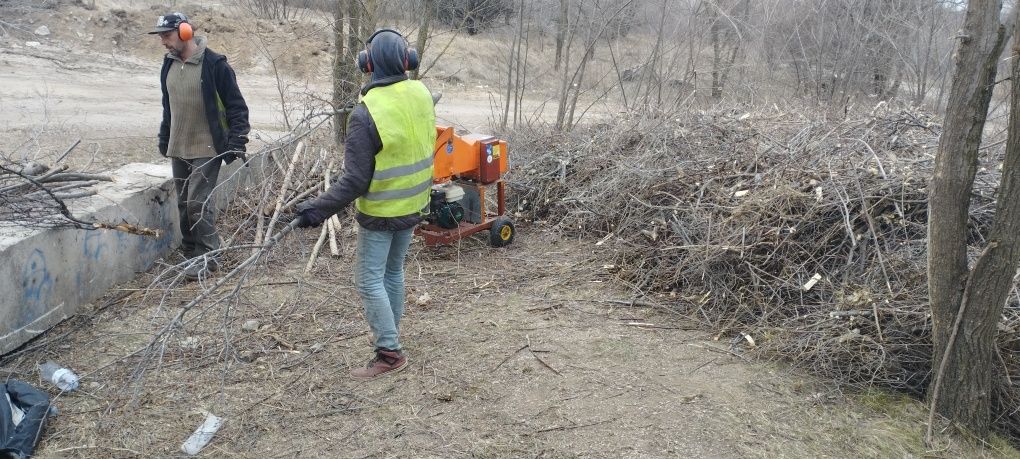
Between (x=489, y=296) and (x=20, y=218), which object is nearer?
(x=20, y=218)

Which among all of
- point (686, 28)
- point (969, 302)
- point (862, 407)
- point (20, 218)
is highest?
point (686, 28)

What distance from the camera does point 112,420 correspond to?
370cm

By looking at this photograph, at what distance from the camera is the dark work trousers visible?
5.55 m

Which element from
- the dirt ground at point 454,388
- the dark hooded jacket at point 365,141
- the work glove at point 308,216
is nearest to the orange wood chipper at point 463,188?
the dirt ground at point 454,388

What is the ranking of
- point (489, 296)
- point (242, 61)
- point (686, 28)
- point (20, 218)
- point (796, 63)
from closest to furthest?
1. point (20, 218)
2. point (489, 296)
3. point (686, 28)
4. point (796, 63)
5. point (242, 61)

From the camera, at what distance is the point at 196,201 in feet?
18.1

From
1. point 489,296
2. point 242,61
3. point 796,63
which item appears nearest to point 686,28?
point 796,63

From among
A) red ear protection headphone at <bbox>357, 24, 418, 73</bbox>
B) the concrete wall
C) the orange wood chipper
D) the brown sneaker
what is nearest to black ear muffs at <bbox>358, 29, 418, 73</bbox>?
red ear protection headphone at <bbox>357, 24, 418, 73</bbox>

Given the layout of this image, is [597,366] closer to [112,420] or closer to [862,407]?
[862,407]

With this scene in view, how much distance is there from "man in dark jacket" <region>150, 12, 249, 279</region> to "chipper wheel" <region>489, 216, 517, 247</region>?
2.12 metres

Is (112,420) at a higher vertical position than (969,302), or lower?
lower

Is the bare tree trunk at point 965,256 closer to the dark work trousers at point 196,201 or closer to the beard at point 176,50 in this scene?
the dark work trousers at point 196,201

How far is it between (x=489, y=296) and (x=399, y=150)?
1.85 metres

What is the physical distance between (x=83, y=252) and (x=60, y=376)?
48.0 inches
